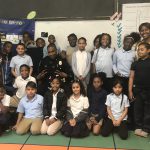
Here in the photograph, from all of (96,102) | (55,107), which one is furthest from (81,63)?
(55,107)

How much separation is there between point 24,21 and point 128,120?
2641 millimetres

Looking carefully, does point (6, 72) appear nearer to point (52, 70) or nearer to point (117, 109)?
point (52, 70)

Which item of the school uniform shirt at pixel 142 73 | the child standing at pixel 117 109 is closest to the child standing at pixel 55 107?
the child standing at pixel 117 109

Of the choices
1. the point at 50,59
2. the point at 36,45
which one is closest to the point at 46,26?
the point at 36,45

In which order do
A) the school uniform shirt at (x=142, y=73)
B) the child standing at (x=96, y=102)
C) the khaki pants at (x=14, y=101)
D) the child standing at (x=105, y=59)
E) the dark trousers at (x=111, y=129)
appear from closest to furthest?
the dark trousers at (x=111, y=129), the school uniform shirt at (x=142, y=73), the child standing at (x=96, y=102), the khaki pants at (x=14, y=101), the child standing at (x=105, y=59)

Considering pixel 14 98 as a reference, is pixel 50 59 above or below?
above

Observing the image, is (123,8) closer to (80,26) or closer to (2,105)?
(80,26)

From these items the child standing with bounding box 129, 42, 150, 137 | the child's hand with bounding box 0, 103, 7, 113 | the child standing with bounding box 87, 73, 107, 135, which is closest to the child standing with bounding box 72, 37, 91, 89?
the child standing with bounding box 87, 73, 107, 135

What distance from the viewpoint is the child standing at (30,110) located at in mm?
3340

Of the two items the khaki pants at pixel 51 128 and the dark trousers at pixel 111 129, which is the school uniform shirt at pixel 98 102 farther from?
the khaki pants at pixel 51 128

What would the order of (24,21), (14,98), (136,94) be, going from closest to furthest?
(136,94) < (14,98) < (24,21)

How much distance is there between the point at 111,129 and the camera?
329cm

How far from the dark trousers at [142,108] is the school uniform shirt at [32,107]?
126 centimetres

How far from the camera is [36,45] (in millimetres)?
4582
